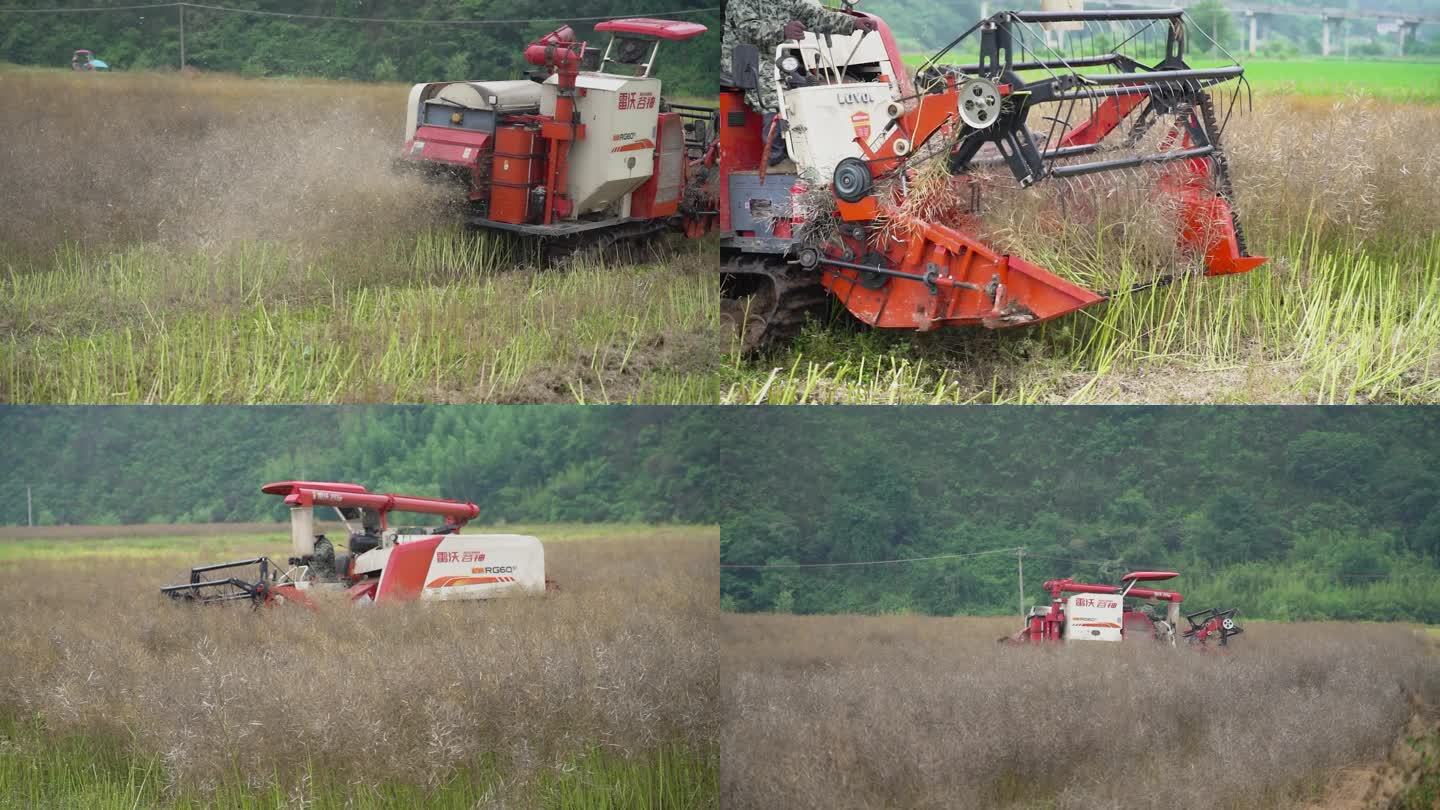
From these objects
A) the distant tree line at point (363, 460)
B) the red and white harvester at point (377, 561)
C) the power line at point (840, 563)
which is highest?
the distant tree line at point (363, 460)

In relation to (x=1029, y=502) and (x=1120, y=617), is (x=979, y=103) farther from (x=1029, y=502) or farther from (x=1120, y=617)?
(x=1120, y=617)

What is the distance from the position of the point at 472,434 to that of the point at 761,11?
1765 millimetres

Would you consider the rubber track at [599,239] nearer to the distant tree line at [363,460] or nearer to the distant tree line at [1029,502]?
the distant tree line at [363,460]

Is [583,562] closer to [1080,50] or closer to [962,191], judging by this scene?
[962,191]

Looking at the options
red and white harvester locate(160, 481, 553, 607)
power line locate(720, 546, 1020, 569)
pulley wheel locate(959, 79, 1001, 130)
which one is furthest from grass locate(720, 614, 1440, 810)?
pulley wheel locate(959, 79, 1001, 130)

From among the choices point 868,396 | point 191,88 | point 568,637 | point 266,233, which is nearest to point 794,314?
point 868,396

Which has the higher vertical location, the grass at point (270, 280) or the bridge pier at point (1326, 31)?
the bridge pier at point (1326, 31)

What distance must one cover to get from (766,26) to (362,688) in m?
2.54

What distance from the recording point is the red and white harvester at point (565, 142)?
15.3 ft

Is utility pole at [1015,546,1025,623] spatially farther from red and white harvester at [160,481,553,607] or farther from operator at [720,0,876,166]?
operator at [720,0,876,166]

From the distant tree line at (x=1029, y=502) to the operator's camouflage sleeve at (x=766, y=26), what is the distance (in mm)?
1226

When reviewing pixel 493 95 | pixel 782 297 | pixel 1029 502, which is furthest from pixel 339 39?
pixel 1029 502

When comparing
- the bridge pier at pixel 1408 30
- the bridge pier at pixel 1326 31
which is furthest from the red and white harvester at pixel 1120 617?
the bridge pier at pixel 1408 30

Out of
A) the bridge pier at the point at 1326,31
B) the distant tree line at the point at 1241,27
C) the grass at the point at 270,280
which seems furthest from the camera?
the bridge pier at the point at 1326,31
